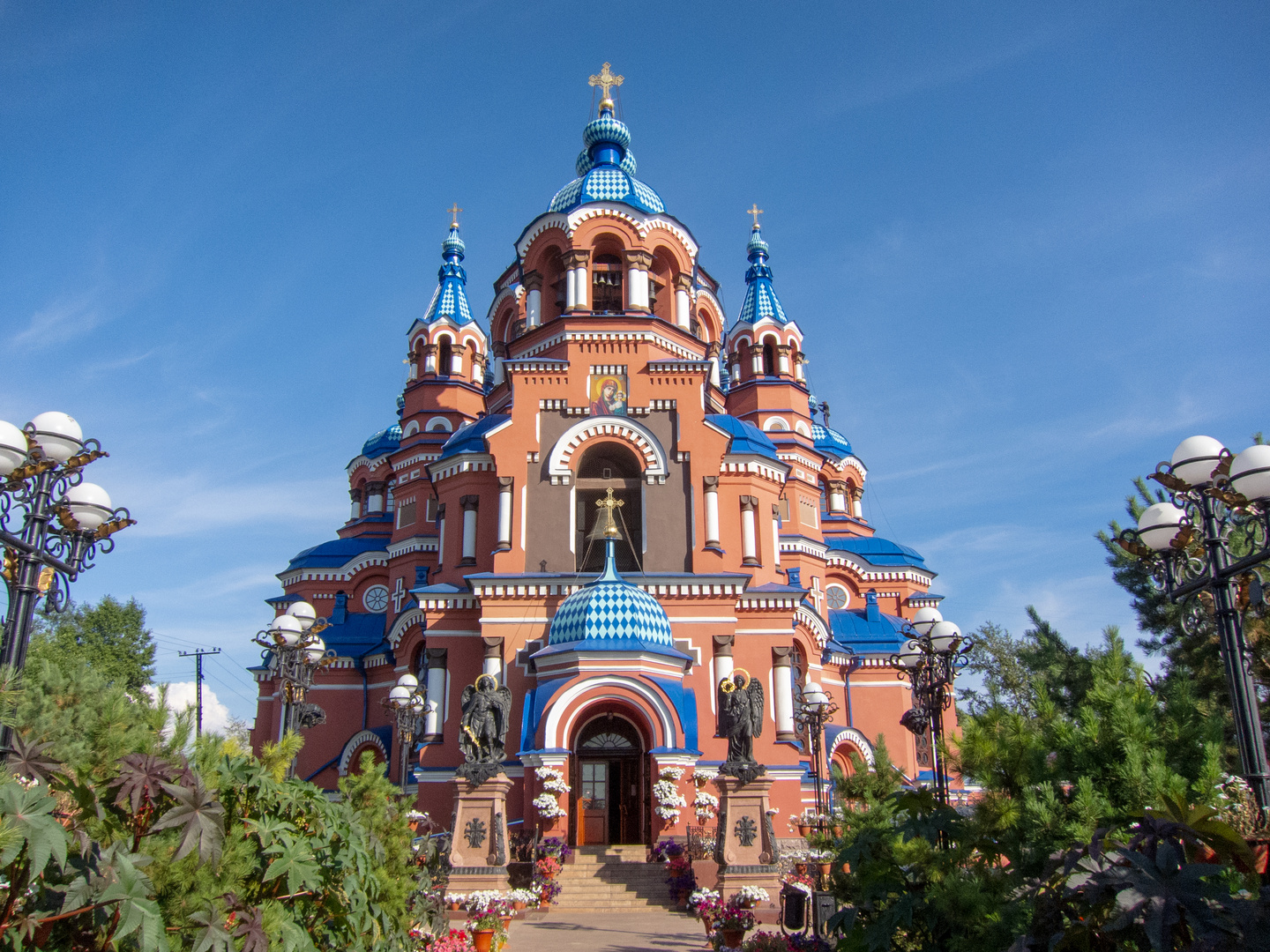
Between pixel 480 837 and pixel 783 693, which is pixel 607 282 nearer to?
pixel 783 693

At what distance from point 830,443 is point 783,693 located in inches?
532

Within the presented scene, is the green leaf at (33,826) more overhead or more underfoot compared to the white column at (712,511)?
more underfoot

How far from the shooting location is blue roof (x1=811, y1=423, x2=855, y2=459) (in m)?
31.5

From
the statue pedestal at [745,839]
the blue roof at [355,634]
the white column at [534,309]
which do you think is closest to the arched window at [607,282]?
the white column at [534,309]

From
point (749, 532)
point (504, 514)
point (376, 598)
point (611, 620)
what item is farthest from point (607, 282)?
point (376, 598)

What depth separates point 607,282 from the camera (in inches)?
938

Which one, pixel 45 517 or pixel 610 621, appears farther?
pixel 610 621

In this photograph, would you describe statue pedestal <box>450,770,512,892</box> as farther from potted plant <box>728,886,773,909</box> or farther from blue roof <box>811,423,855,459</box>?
blue roof <box>811,423,855,459</box>

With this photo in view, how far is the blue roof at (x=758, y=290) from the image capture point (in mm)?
30859

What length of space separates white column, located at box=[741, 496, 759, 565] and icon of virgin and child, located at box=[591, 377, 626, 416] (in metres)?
3.49

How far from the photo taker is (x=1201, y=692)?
15.0m

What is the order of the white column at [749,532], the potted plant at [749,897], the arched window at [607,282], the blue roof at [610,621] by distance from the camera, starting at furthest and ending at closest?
1. the arched window at [607,282]
2. the white column at [749,532]
3. the blue roof at [610,621]
4. the potted plant at [749,897]

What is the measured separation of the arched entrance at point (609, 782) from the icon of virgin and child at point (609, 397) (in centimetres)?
662

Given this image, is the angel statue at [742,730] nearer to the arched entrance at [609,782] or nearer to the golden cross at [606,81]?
the arched entrance at [609,782]
